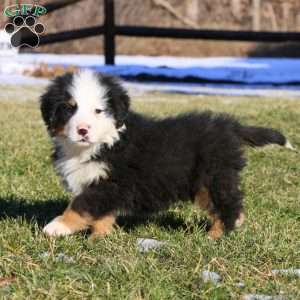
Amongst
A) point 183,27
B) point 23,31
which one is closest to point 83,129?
point 23,31

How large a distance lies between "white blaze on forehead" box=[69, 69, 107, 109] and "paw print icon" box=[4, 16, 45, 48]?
1172 cm

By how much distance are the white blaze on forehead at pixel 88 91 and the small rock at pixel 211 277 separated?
1.21m

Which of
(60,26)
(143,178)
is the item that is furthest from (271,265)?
(60,26)

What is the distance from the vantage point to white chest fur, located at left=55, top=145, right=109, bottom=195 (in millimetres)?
3803

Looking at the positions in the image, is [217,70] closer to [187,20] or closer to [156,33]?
[156,33]

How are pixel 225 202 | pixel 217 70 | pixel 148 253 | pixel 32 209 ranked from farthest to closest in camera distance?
pixel 217 70, pixel 32 209, pixel 225 202, pixel 148 253

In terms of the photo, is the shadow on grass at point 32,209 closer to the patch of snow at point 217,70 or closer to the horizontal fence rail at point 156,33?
the patch of snow at point 217,70

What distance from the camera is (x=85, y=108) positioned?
3.76 m

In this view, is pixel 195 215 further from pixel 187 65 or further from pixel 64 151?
pixel 187 65

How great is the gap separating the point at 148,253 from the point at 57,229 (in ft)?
1.76

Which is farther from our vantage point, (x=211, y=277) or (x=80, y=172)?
(x=80, y=172)

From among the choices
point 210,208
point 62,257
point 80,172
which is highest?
point 80,172

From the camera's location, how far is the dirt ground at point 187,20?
894 inches

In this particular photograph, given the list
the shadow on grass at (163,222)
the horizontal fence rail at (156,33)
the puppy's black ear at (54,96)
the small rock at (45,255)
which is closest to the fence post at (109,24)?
the horizontal fence rail at (156,33)
